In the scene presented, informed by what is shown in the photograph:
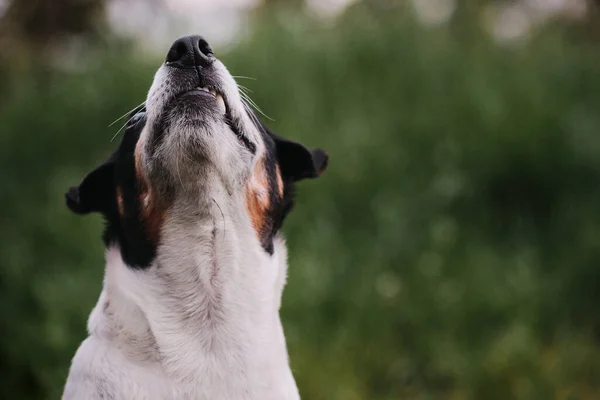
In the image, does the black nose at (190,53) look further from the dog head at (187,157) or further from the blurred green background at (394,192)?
the blurred green background at (394,192)

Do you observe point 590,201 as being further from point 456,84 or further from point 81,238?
point 81,238

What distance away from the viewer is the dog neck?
8.66ft

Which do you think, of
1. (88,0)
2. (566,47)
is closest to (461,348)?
(566,47)

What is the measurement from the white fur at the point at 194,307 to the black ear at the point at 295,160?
0.41 meters

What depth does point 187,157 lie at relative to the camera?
264 centimetres

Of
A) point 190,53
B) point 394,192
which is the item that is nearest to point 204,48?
point 190,53

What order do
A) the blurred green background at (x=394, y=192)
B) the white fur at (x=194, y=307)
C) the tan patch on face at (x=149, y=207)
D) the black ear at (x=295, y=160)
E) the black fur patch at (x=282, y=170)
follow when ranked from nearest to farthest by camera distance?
1. the white fur at (x=194, y=307)
2. the tan patch on face at (x=149, y=207)
3. the black fur patch at (x=282, y=170)
4. the black ear at (x=295, y=160)
5. the blurred green background at (x=394, y=192)

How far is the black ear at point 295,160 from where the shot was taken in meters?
3.23

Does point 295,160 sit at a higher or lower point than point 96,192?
higher

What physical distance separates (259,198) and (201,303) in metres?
0.45

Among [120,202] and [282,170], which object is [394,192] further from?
[120,202]

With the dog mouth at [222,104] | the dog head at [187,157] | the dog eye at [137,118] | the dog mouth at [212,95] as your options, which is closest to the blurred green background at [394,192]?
the dog head at [187,157]

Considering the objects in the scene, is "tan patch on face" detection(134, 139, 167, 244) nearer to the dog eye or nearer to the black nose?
the dog eye

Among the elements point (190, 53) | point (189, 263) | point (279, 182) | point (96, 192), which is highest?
point (190, 53)
